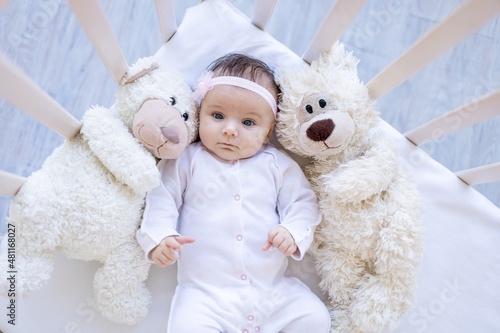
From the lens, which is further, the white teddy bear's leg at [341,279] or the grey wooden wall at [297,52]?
the grey wooden wall at [297,52]

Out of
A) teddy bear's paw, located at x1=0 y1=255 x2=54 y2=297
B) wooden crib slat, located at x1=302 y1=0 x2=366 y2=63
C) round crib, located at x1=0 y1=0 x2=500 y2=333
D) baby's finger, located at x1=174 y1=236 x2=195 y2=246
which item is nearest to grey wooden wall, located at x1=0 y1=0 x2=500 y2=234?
round crib, located at x1=0 y1=0 x2=500 y2=333

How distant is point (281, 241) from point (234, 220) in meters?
0.12

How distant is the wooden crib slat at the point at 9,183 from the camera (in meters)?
0.75

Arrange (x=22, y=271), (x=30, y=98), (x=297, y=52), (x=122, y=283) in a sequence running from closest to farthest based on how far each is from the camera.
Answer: (x=30, y=98) → (x=22, y=271) → (x=122, y=283) → (x=297, y=52)

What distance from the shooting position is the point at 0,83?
62 centimetres

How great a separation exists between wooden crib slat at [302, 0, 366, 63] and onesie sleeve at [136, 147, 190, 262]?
0.41 m

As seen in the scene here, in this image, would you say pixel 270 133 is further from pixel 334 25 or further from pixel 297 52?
pixel 297 52

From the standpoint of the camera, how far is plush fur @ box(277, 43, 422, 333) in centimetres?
93

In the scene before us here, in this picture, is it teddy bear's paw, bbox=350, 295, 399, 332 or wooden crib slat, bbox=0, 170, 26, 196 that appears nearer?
wooden crib slat, bbox=0, 170, 26, 196

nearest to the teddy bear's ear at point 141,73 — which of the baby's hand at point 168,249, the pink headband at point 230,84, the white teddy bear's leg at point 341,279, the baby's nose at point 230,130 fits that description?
the pink headband at point 230,84

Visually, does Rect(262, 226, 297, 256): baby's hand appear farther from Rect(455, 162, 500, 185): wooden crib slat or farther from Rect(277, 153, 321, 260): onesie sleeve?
Rect(455, 162, 500, 185): wooden crib slat

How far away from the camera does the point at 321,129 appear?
914mm

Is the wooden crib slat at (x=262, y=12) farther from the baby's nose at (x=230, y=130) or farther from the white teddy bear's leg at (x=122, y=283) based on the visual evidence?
the white teddy bear's leg at (x=122, y=283)

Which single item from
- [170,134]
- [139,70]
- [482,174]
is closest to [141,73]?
[139,70]
